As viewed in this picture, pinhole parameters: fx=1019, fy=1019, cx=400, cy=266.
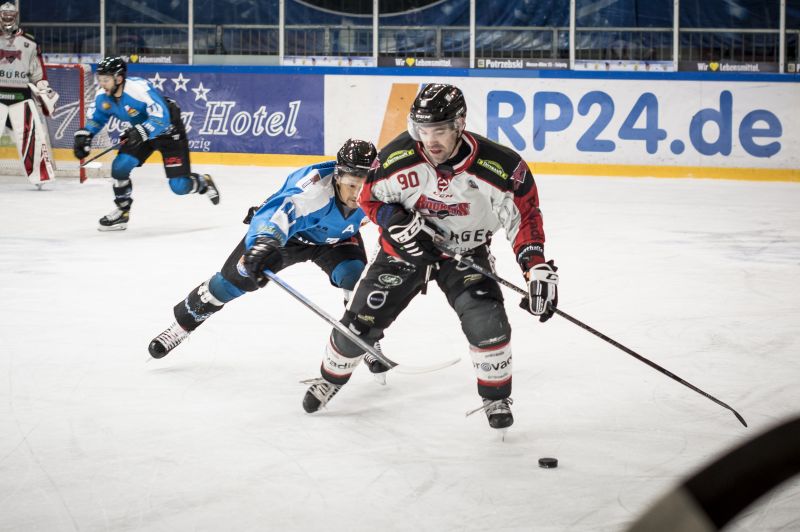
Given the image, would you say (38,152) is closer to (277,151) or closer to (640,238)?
(277,151)

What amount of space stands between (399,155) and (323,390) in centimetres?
82

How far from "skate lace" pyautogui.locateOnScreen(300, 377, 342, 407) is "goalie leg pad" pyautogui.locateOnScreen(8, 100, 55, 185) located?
7.38 metres

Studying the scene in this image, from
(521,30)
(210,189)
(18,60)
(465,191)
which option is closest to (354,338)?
(465,191)

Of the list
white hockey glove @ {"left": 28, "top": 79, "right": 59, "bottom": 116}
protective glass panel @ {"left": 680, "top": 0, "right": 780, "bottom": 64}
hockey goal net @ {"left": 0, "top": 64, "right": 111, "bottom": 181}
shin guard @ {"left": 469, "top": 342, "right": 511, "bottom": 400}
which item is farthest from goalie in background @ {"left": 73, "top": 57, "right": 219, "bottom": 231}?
protective glass panel @ {"left": 680, "top": 0, "right": 780, "bottom": 64}

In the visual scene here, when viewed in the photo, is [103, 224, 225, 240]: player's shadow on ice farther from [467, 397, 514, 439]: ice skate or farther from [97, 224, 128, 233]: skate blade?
[467, 397, 514, 439]: ice skate

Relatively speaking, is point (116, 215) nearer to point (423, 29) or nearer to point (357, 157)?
point (357, 157)

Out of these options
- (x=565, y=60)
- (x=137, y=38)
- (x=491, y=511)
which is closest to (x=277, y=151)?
(x=137, y=38)

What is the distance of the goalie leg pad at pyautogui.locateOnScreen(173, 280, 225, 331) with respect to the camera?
3758 mm

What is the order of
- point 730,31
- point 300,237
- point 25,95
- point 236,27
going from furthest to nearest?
1. point 236,27
2. point 730,31
3. point 25,95
4. point 300,237

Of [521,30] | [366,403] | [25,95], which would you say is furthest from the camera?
[521,30]

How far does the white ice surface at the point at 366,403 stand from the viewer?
99.0 inches

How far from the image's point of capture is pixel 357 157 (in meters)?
3.48

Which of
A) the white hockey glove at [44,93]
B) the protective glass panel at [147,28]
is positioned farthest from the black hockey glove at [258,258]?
the protective glass panel at [147,28]

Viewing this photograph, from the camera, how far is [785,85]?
1107 cm
